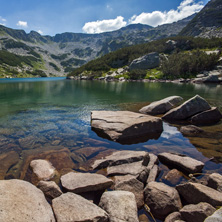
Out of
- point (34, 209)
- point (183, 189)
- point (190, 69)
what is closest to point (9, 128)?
point (34, 209)

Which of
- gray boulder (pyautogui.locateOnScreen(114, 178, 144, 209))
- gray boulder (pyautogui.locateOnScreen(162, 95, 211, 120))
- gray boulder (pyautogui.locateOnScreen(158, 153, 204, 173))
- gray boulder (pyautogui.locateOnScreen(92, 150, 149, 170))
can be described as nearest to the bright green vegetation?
gray boulder (pyautogui.locateOnScreen(162, 95, 211, 120))

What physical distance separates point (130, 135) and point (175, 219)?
1009cm

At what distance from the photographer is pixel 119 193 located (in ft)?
24.1

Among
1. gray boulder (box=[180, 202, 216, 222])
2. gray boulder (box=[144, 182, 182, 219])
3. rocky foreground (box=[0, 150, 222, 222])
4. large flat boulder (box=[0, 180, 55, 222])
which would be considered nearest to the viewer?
large flat boulder (box=[0, 180, 55, 222])

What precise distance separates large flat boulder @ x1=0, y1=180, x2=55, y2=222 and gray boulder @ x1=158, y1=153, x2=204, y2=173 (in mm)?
8372

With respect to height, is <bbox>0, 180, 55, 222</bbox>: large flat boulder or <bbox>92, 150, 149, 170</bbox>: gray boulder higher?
<bbox>0, 180, 55, 222</bbox>: large flat boulder

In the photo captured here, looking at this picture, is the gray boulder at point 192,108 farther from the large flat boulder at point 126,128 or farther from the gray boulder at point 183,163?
the gray boulder at point 183,163

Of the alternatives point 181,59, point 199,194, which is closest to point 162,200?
point 199,194

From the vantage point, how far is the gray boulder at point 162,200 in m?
7.23

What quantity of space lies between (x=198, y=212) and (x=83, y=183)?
5327 mm

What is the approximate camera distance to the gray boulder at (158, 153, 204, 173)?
1016 cm

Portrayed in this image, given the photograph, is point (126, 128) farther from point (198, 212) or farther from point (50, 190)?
point (198, 212)

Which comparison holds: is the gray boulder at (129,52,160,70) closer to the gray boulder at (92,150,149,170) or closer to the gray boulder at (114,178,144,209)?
the gray boulder at (92,150,149,170)

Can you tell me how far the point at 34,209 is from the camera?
565cm
